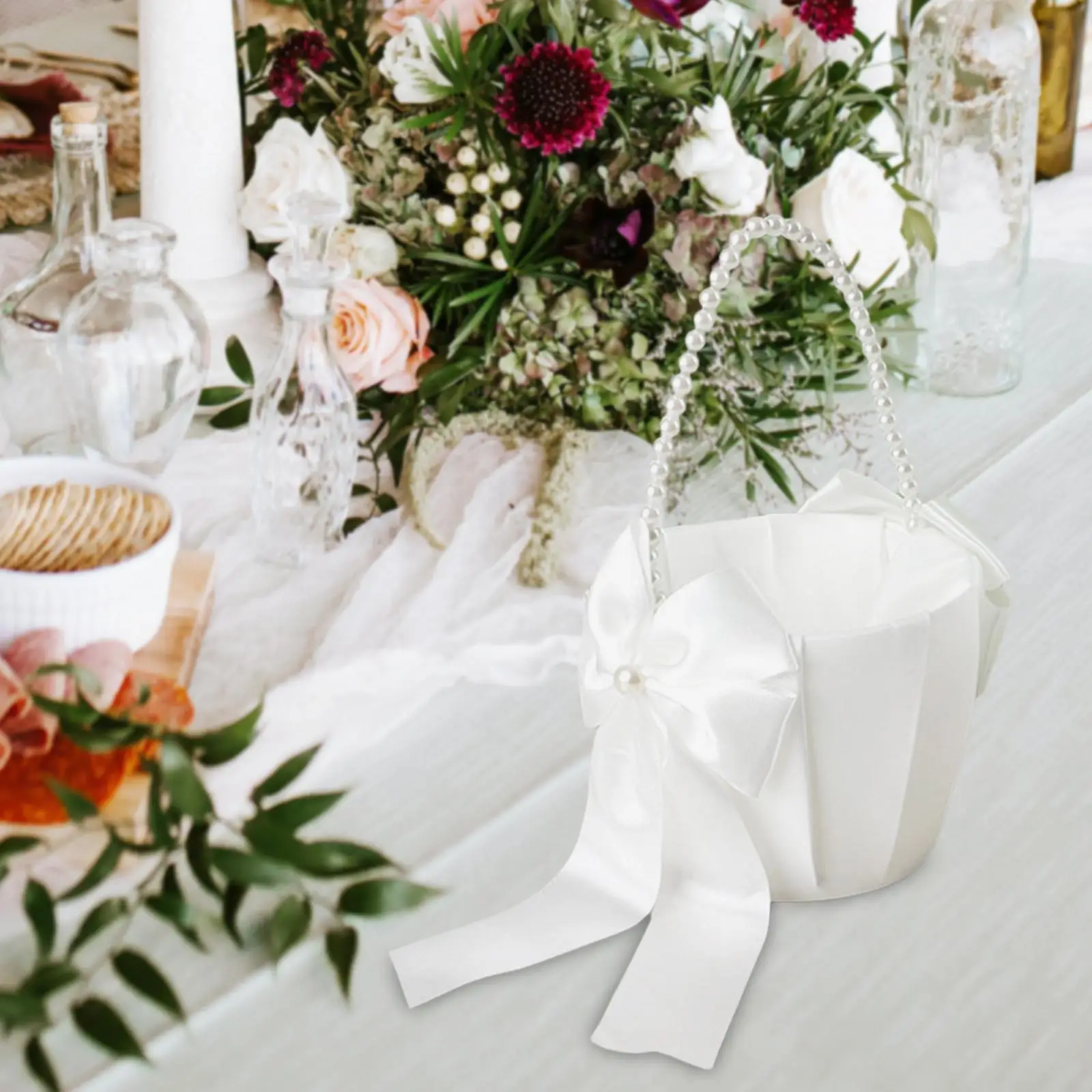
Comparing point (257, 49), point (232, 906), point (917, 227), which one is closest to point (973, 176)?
point (917, 227)

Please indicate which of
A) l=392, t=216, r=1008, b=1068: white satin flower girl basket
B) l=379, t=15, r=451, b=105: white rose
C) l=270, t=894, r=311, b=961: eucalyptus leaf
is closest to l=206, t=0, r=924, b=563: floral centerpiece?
l=379, t=15, r=451, b=105: white rose

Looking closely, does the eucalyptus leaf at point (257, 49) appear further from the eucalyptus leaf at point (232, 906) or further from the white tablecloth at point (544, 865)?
Answer: the eucalyptus leaf at point (232, 906)

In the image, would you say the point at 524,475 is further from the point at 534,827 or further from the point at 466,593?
the point at 534,827

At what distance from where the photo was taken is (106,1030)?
454mm

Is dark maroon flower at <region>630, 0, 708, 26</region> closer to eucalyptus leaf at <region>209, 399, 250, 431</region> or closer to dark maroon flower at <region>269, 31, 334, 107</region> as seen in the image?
dark maroon flower at <region>269, 31, 334, 107</region>

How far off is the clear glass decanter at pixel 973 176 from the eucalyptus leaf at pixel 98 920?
0.76 m

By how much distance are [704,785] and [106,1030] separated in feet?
0.78

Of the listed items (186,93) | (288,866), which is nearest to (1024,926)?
(288,866)

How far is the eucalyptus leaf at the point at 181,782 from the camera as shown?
1.58 feet

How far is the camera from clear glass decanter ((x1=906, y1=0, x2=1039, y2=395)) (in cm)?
109

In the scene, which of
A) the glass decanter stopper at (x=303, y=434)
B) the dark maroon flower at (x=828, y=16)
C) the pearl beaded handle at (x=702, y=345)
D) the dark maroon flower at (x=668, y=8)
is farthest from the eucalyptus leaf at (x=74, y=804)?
the dark maroon flower at (x=828, y=16)

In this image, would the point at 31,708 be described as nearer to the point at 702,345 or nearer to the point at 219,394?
the point at 702,345

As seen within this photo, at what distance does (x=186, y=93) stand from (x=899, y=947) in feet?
2.31

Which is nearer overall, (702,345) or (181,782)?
(181,782)
